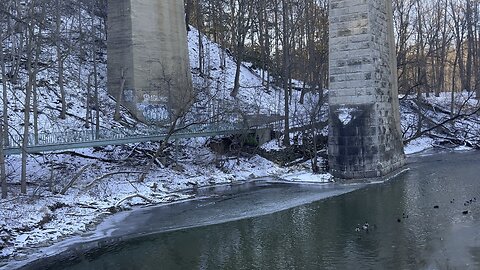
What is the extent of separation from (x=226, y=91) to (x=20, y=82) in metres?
15.5

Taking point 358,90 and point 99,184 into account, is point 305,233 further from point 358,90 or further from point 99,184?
point 358,90

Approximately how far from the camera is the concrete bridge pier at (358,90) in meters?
20.7

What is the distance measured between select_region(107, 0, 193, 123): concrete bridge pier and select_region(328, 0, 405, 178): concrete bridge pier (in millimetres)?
8473

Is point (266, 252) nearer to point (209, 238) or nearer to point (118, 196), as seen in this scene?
point (209, 238)

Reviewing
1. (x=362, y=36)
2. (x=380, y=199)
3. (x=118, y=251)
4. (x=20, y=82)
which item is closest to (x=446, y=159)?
(x=362, y=36)

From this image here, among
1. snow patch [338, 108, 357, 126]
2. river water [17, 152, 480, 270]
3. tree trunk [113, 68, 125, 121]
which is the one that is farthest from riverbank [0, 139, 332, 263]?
tree trunk [113, 68, 125, 121]

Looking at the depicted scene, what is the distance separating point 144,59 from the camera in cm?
2722

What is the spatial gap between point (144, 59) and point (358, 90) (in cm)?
1233

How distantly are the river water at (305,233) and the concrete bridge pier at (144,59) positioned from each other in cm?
1061

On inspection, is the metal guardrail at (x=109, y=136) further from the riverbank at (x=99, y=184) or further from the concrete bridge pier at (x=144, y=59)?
the concrete bridge pier at (x=144, y=59)

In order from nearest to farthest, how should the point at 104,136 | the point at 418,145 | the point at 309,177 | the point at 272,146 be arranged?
the point at 309,177, the point at 104,136, the point at 272,146, the point at 418,145

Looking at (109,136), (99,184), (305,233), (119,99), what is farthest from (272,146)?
(305,233)

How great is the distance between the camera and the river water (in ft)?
33.1

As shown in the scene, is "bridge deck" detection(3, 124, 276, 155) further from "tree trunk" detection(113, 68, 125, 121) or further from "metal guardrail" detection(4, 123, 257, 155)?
"tree trunk" detection(113, 68, 125, 121)
